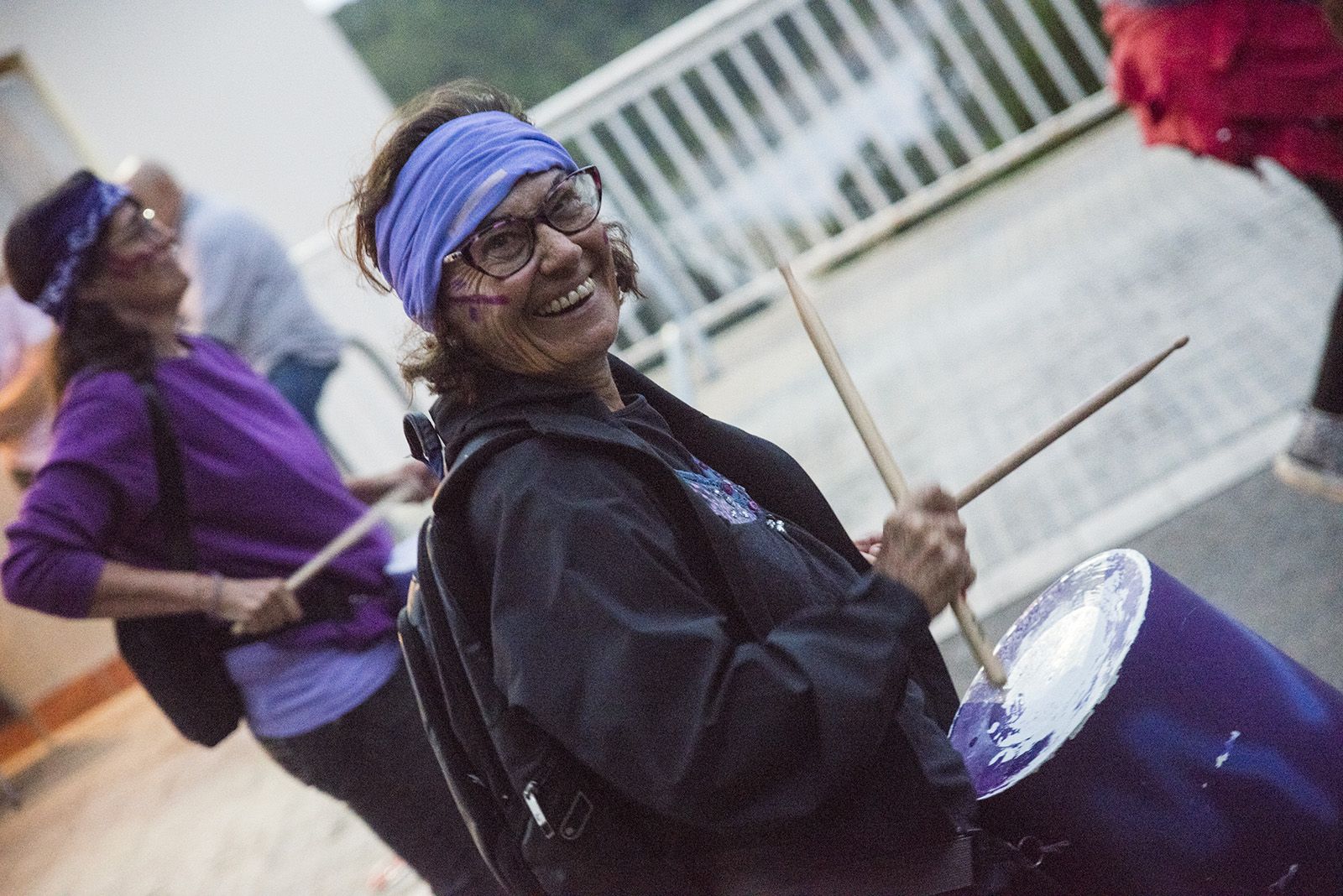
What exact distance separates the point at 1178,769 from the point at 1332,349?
2.05m

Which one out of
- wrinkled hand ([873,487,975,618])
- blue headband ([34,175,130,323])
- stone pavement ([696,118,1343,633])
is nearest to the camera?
wrinkled hand ([873,487,975,618])

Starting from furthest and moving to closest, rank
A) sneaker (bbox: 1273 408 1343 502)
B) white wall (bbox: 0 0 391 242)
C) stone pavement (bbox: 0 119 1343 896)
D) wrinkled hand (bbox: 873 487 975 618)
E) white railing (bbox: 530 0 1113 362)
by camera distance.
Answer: white railing (bbox: 530 0 1113 362) < white wall (bbox: 0 0 391 242) < stone pavement (bbox: 0 119 1343 896) < sneaker (bbox: 1273 408 1343 502) < wrinkled hand (bbox: 873 487 975 618)

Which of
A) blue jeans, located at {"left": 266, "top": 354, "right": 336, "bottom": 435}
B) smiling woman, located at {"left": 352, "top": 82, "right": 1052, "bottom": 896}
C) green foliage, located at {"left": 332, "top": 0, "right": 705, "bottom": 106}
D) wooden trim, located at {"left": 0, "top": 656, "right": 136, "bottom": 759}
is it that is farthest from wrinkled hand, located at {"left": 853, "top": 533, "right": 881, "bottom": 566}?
green foliage, located at {"left": 332, "top": 0, "right": 705, "bottom": 106}

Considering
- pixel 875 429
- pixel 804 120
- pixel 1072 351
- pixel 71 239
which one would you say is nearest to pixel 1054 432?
pixel 875 429

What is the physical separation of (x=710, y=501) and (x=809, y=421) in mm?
4570

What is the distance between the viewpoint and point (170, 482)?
2803mm

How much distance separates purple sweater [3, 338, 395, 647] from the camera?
2736 millimetres

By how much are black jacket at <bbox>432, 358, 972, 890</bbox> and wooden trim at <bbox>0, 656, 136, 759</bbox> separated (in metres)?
8.20

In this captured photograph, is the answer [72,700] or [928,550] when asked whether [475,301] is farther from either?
[72,700]

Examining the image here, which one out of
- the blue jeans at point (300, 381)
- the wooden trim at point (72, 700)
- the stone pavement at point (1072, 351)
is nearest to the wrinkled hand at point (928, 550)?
the stone pavement at point (1072, 351)

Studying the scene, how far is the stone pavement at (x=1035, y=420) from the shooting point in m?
4.00

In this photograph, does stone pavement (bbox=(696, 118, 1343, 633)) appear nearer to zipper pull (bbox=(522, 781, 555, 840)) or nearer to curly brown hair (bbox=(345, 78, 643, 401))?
curly brown hair (bbox=(345, 78, 643, 401))

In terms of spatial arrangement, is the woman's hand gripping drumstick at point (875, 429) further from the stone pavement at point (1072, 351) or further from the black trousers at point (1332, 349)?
the stone pavement at point (1072, 351)

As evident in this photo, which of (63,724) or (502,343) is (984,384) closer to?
(502,343)
